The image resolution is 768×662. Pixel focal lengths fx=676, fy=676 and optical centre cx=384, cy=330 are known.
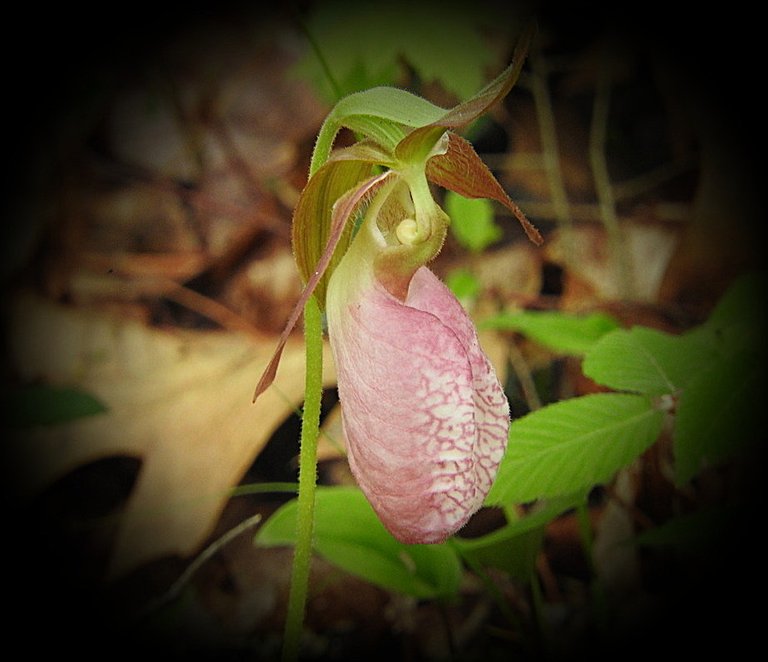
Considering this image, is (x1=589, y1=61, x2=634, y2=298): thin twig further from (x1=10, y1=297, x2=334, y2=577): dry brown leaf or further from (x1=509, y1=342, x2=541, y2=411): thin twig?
(x1=10, y1=297, x2=334, y2=577): dry brown leaf

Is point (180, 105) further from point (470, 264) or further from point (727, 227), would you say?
point (727, 227)

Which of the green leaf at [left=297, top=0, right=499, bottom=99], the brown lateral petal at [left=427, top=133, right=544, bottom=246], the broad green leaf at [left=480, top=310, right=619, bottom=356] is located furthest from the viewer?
the green leaf at [left=297, top=0, right=499, bottom=99]

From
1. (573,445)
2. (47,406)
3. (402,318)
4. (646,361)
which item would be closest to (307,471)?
(402,318)

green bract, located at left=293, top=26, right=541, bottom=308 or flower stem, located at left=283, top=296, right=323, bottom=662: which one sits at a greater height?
green bract, located at left=293, top=26, right=541, bottom=308

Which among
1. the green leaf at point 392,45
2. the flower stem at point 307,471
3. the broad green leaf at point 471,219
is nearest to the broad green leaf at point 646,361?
the flower stem at point 307,471

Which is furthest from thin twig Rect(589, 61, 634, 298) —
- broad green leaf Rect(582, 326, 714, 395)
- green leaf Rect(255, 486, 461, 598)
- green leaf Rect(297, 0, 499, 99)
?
green leaf Rect(255, 486, 461, 598)

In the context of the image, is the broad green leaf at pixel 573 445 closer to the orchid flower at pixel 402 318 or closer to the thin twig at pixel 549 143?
the orchid flower at pixel 402 318

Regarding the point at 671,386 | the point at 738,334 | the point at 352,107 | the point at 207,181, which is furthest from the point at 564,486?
the point at 207,181
